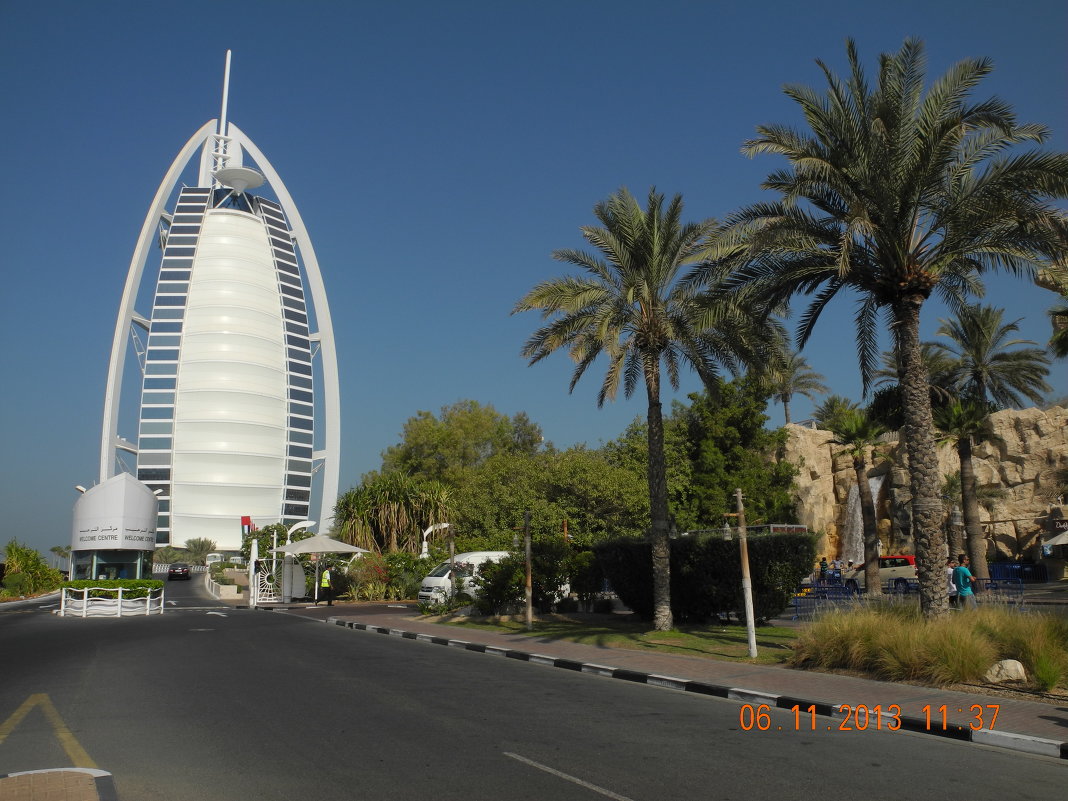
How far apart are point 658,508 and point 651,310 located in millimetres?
4688

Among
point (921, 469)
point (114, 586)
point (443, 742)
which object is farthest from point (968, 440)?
point (114, 586)

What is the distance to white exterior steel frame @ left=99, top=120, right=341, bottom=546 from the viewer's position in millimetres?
91438

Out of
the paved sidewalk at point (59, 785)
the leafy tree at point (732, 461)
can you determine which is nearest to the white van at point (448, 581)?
the paved sidewalk at point (59, 785)

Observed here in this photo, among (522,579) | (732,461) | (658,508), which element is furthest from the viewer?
(732,461)

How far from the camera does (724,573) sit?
789 inches

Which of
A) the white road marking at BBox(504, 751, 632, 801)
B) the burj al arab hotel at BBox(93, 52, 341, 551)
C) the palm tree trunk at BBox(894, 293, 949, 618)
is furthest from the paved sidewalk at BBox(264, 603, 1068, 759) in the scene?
the burj al arab hotel at BBox(93, 52, 341, 551)

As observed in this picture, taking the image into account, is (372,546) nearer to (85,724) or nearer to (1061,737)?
(85,724)

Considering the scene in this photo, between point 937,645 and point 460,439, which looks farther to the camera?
point 460,439

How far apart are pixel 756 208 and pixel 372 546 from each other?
103 ft

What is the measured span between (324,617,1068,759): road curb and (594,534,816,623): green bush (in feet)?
19.2

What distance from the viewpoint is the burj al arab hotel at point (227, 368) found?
344 ft

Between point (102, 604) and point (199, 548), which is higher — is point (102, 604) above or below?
below

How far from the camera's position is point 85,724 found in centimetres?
877
